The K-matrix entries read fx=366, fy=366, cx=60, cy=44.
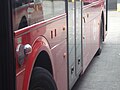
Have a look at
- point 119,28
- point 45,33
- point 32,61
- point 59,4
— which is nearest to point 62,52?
point 59,4

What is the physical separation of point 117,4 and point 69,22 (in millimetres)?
19314

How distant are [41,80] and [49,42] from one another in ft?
1.43

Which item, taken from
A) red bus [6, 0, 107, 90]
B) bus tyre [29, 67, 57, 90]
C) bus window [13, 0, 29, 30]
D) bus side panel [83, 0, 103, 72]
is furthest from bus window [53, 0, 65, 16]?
bus side panel [83, 0, 103, 72]

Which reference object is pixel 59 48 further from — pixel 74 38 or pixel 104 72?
pixel 104 72

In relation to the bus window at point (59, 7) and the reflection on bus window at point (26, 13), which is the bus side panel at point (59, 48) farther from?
the reflection on bus window at point (26, 13)

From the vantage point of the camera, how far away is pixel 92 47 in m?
7.63

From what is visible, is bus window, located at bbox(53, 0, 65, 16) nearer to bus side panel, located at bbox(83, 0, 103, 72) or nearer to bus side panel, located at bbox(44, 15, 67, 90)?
bus side panel, located at bbox(44, 15, 67, 90)

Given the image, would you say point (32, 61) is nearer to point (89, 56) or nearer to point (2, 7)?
point (2, 7)

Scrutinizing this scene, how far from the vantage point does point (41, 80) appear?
12.1ft

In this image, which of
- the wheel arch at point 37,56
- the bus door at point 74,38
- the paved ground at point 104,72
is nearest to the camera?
the wheel arch at point 37,56

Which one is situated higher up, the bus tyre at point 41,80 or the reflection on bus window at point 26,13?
the reflection on bus window at point 26,13

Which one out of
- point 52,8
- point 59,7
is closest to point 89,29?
point 59,7

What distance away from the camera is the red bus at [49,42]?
296 cm

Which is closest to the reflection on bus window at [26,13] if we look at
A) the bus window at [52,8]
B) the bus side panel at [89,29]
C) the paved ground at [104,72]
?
the bus window at [52,8]
